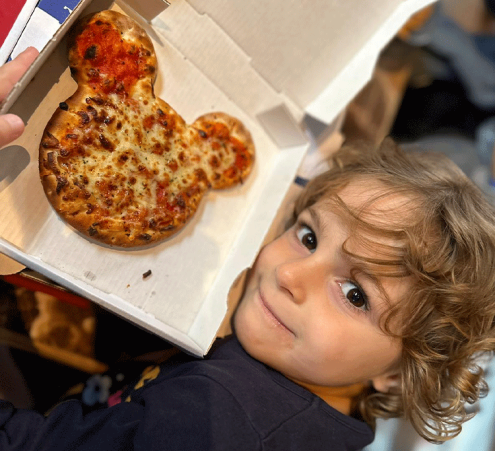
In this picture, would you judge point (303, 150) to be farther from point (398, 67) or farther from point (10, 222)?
point (398, 67)

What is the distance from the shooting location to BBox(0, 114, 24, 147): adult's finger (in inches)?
22.6

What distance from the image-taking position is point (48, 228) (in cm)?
71

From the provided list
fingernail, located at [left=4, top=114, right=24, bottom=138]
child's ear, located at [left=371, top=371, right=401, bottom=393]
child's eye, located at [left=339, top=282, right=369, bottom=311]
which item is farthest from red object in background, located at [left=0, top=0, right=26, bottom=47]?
child's ear, located at [left=371, top=371, right=401, bottom=393]

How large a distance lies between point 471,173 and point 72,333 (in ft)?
4.15

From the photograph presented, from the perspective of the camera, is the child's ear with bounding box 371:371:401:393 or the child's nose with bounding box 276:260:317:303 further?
the child's ear with bounding box 371:371:401:393

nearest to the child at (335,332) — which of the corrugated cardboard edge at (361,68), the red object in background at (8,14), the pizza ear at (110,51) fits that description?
the corrugated cardboard edge at (361,68)

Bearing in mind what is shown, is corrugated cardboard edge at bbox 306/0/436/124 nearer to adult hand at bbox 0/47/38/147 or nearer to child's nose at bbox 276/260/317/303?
child's nose at bbox 276/260/317/303

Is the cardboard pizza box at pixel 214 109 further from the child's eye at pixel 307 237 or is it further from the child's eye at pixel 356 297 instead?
the child's eye at pixel 356 297

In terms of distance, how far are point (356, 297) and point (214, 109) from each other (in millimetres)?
474

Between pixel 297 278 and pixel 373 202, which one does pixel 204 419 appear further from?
pixel 373 202

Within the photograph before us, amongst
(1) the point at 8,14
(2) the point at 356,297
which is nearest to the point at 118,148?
(1) the point at 8,14

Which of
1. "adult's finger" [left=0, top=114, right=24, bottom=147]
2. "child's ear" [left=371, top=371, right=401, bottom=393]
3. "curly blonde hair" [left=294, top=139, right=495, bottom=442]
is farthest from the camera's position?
"child's ear" [left=371, top=371, right=401, bottom=393]

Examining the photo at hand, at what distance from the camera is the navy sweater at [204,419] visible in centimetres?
65

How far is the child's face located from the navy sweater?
→ 1.9 inches
